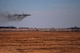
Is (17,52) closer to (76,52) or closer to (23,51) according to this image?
(23,51)

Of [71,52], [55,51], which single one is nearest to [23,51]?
[55,51]

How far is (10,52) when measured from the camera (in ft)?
14.2

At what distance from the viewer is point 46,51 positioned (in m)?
4.45

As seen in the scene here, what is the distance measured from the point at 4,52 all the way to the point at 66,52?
1.08m

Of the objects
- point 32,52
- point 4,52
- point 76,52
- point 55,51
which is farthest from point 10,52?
point 76,52

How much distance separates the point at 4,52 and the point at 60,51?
100 centimetres

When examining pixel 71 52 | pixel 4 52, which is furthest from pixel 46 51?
pixel 4 52

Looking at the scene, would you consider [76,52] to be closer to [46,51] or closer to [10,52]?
[46,51]

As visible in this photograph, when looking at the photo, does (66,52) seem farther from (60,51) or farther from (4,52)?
(4,52)

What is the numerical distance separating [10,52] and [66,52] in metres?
0.98

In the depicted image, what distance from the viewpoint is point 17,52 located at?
171 inches

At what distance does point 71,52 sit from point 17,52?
949 millimetres

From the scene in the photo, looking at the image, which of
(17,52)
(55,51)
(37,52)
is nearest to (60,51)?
(55,51)

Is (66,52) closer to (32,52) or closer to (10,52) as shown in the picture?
(32,52)
